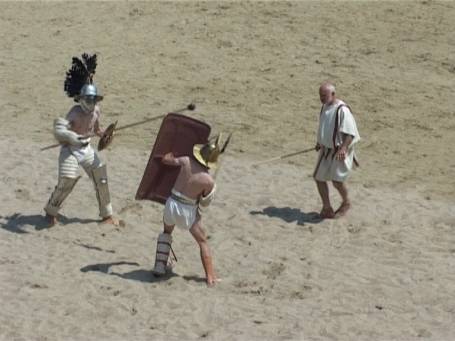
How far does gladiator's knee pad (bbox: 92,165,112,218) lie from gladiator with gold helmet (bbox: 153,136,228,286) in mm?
1908

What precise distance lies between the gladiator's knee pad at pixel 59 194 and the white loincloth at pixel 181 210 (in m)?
2.10

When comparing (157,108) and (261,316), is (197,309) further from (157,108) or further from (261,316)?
(157,108)

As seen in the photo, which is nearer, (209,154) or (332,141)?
(209,154)

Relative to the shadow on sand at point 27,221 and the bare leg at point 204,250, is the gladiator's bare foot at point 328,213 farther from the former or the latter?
the shadow on sand at point 27,221

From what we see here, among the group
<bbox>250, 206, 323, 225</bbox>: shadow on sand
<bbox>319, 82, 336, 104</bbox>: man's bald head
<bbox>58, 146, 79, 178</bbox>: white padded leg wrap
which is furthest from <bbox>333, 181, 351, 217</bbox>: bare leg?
<bbox>58, 146, 79, 178</bbox>: white padded leg wrap

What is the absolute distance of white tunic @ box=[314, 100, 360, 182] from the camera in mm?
13645

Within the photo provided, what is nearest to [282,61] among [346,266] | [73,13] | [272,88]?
[272,88]

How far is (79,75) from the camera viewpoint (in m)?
13.2

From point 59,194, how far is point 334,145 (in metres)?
3.28

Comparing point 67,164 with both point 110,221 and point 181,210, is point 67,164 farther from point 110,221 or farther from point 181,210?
point 181,210

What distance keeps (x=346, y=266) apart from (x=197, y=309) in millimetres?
2063

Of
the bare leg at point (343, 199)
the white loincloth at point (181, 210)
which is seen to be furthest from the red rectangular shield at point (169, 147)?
the bare leg at point (343, 199)

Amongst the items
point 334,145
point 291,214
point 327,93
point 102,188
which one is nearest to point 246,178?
point 291,214

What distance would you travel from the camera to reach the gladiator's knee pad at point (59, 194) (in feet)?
43.8
